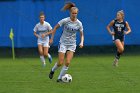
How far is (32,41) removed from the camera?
26609 mm

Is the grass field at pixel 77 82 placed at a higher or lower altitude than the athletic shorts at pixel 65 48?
lower

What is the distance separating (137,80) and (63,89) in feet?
9.82

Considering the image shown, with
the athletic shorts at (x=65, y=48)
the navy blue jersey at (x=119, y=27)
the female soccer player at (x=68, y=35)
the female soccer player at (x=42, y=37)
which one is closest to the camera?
the female soccer player at (x=68, y=35)

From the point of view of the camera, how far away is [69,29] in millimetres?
13617

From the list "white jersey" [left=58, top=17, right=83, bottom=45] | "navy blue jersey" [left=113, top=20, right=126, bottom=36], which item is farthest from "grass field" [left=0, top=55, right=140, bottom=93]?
"navy blue jersey" [left=113, top=20, right=126, bottom=36]

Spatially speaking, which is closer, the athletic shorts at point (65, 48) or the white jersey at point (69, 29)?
the white jersey at point (69, 29)

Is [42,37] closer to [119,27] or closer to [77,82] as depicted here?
[119,27]

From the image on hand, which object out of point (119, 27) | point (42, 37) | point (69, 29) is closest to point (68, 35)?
point (69, 29)

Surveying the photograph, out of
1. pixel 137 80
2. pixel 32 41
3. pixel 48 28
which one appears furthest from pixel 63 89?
pixel 32 41

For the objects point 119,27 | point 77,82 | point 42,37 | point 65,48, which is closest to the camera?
point 65,48

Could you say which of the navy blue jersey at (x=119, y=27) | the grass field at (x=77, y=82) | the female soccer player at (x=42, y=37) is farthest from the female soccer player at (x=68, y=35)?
the navy blue jersey at (x=119, y=27)

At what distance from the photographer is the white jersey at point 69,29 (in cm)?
1356

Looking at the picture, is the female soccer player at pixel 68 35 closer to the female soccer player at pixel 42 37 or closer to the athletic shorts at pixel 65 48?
the athletic shorts at pixel 65 48

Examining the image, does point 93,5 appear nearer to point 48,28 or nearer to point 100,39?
point 100,39
